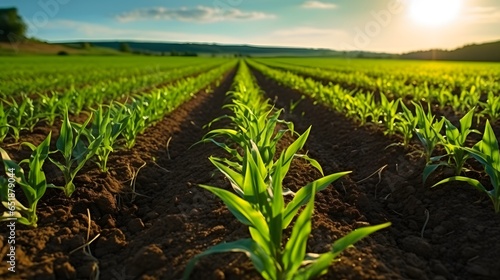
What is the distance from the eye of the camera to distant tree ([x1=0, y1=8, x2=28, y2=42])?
2840 inches

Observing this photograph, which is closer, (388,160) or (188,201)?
(188,201)

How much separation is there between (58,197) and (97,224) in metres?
0.45

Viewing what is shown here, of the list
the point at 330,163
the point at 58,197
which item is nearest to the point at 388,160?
the point at 330,163

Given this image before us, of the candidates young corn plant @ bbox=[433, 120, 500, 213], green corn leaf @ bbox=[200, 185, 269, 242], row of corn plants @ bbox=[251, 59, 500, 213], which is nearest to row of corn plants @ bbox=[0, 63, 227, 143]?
green corn leaf @ bbox=[200, 185, 269, 242]

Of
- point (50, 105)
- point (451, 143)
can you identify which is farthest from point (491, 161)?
point (50, 105)

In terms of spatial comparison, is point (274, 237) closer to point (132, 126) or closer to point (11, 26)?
point (132, 126)

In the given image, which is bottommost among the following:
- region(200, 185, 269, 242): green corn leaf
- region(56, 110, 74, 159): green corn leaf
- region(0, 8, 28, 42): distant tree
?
region(0, 8, 28, 42): distant tree

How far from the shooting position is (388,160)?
185 inches

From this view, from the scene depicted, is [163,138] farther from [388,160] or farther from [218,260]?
[218,260]

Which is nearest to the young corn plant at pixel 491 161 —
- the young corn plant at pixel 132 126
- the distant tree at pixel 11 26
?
the young corn plant at pixel 132 126

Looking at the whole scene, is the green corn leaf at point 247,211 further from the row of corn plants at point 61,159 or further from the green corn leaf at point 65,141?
the green corn leaf at point 65,141

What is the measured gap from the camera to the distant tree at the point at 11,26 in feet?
237

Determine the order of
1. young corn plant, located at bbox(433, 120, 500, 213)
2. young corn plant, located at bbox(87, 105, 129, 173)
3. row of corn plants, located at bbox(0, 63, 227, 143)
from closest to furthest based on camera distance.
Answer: young corn plant, located at bbox(433, 120, 500, 213)
young corn plant, located at bbox(87, 105, 129, 173)
row of corn plants, located at bbox(0, 63, 227, 143)

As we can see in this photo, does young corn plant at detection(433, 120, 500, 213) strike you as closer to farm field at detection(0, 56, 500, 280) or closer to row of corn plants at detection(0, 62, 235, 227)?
farm field at detection(0, 56, 500, 280)
